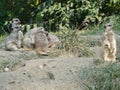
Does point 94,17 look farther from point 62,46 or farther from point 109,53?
point 109,53

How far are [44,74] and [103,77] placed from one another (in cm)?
99

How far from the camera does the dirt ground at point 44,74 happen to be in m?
7.61

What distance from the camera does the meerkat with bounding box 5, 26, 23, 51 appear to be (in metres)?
10.1

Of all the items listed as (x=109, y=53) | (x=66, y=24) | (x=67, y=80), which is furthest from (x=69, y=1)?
(x=67, y=80)

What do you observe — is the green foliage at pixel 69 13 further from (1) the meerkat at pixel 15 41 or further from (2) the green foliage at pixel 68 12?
(1) the meerkat at pixel 15 41

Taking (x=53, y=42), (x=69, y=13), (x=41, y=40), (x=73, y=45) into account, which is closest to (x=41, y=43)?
(x=41, y=40)

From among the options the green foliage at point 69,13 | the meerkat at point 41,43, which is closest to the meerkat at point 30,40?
the meerkat at point 41,43

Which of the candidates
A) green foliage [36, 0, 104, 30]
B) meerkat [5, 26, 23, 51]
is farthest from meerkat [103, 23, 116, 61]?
green foliage [36, 0, 104, 30]

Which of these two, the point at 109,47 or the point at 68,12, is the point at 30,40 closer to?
the point at 109,47

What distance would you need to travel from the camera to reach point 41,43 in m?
9.77

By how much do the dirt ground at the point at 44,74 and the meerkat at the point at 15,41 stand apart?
1053 millimetres

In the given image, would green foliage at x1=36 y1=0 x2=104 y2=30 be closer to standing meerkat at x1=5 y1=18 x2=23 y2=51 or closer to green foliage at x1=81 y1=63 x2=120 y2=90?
standing meerkat at x1=5 y1=18 x2=23 y2=51

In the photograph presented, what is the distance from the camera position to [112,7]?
14.4 meters

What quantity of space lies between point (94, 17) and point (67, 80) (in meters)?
6.34
